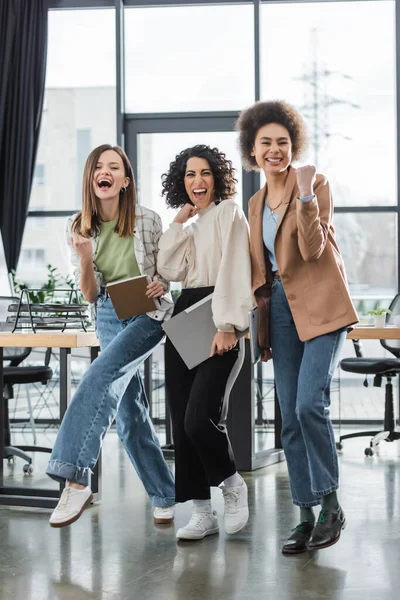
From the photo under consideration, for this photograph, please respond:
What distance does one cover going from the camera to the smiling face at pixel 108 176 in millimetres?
3191

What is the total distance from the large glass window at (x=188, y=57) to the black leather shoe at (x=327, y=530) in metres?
4.42

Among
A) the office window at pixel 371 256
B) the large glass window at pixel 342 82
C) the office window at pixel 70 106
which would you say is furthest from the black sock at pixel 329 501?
the office window at pixel 70 106

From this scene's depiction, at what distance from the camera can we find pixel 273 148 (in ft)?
9.66

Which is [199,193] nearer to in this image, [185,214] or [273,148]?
[185,214]

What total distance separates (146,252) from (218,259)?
0.33 m

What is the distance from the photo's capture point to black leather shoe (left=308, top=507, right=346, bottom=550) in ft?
9.21

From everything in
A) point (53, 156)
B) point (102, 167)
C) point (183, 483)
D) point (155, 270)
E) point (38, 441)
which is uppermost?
point (53, 156)

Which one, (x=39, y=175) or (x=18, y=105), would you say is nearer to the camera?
(x=18, y=105)

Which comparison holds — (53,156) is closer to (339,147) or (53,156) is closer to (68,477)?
(339,147)

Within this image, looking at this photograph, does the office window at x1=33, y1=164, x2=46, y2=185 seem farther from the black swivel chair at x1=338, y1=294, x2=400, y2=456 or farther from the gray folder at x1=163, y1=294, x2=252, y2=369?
the gray folder at x1=163, y1=294, x2=252, y2=369

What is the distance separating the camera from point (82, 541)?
3.17m

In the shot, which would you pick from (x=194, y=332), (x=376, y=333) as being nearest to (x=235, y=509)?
(x=194, y=332)

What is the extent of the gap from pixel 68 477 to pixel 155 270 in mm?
836

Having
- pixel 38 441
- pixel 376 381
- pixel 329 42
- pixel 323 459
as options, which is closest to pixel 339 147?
pixel 329 42
